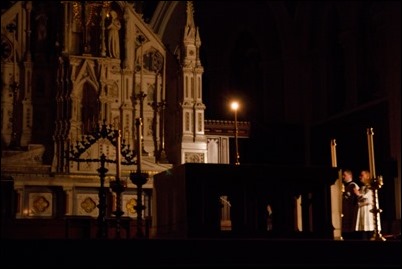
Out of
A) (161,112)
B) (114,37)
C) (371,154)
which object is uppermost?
(114,37)

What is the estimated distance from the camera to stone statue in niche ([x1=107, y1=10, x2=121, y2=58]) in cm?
1734

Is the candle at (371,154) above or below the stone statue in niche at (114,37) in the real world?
below

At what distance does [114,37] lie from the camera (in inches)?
687

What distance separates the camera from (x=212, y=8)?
25.0m

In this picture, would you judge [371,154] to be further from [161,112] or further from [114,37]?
[114,37]

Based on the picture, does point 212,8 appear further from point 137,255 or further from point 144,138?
point 137,255

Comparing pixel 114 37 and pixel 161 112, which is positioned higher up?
pixel 114 37

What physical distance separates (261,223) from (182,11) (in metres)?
16.7

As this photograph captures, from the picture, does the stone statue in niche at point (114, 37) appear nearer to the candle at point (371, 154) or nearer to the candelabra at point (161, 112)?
the candelabra at point (161, 112)

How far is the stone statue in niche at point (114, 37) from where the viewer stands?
17344 millimetres

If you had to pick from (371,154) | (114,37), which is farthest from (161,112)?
(371,154)

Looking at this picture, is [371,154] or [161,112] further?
[161,112]

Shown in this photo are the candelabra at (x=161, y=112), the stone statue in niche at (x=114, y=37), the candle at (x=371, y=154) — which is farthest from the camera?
the stone statue in niche at (x=114, y=37)

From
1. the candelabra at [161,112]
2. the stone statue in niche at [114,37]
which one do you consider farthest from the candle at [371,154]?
the stone statue in niche at [114,37]
